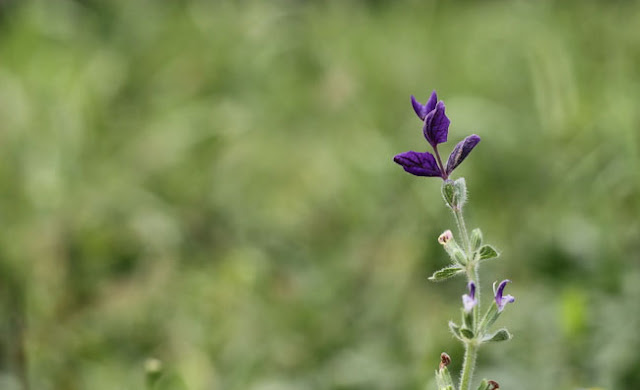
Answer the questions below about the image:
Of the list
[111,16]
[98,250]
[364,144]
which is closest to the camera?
[98,250]

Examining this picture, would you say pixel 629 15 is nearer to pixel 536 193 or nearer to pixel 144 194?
pixel 536 193

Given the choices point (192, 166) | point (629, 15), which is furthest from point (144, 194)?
point (629, 15)

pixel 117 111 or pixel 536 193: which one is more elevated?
pixel 117 111

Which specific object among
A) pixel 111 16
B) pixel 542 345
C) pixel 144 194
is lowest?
pixel 542 345

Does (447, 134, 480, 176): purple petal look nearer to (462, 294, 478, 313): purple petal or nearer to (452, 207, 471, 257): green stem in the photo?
(452, 207, 471, 257): green stem

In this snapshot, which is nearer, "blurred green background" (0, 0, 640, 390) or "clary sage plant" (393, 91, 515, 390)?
"clary sage plant" (393, 91, 515, 390)

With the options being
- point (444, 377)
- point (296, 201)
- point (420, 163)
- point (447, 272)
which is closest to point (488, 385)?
point (444, 377)

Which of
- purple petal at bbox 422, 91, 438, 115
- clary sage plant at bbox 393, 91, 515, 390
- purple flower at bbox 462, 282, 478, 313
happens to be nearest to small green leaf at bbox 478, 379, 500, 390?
clary sage plant at bbox 393, 91, 515, 390
